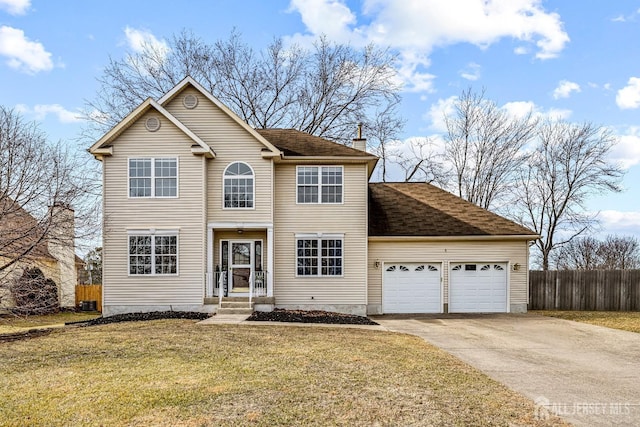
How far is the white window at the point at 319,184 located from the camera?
17.3 meters

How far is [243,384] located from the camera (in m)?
6.82

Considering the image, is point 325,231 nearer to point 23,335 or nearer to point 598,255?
point 23,335

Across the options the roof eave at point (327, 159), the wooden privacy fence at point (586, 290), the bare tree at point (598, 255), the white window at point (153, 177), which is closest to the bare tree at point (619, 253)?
the bare tree at point (598, 255)

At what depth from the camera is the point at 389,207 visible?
1964 centimetres

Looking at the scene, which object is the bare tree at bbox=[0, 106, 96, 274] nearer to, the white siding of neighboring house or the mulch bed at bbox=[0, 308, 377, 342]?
the mulch bed at bbox=[0, 308, 377, 342]

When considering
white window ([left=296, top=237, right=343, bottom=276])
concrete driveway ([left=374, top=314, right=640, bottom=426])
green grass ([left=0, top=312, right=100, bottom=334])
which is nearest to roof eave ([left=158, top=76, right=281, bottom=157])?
white window ([left=296, top=237, right=343, bottom=276])

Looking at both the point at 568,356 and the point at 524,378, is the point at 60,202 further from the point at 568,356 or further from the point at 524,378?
the point at 568,356

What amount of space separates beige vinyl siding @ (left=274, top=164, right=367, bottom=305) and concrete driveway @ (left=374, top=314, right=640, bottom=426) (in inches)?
71.6

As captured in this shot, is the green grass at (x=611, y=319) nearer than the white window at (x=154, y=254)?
Yes

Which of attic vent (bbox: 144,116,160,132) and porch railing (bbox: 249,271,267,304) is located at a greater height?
attic vent (bbox: 144,116,160,132)

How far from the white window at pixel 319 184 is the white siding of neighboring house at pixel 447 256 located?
2.44 meters

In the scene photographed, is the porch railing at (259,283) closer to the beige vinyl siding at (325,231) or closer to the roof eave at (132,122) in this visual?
the beige vinyl siding at (325,231)

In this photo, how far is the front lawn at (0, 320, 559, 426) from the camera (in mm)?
5543

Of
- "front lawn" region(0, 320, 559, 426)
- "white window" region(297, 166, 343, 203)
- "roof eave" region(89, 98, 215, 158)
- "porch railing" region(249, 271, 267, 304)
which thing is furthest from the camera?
"white window" region(297, 166, 343, 203)
